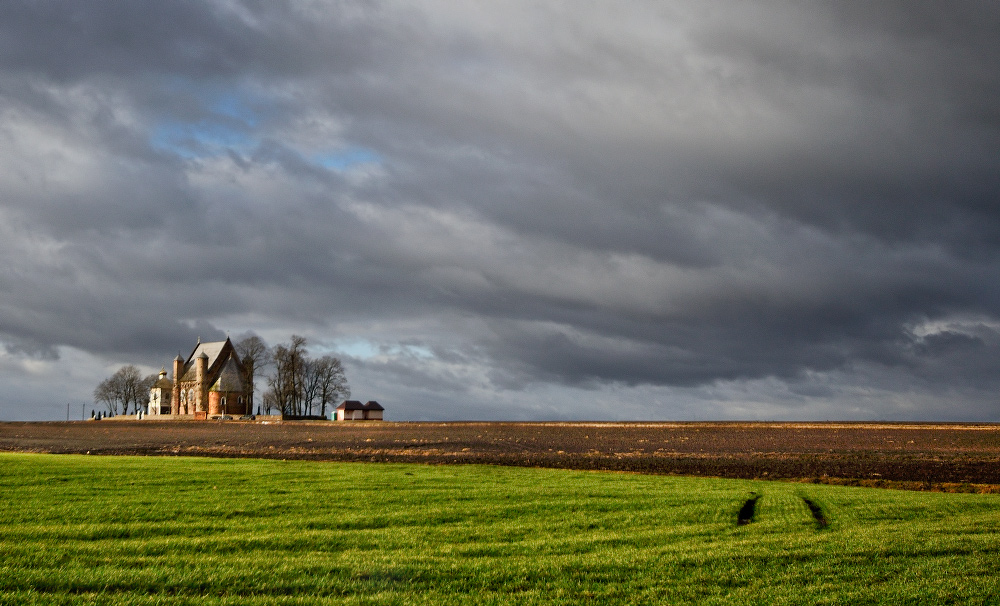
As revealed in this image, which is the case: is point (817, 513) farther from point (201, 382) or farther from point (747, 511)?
point (201, 382)

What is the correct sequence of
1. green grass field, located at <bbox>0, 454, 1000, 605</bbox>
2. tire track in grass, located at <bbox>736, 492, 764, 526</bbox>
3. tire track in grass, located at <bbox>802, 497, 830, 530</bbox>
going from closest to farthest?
green grass field, located at <bbox>0, 454, 1000, 605</bbox>
tire track in grass, located at <bbox>802, 497, 830, 530</bbox>
tire track in grass, located at <bbox>736, 492, 764, 526</bbox>

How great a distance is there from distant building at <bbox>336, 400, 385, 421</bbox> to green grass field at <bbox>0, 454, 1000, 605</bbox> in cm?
11154

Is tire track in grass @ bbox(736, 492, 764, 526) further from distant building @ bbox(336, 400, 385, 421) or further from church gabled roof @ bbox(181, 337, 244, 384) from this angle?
church gabled roof @ bbox(181, 337, 244, 384)

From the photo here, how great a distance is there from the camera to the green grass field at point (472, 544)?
1086cm

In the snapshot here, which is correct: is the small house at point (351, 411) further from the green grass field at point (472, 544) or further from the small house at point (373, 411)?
the green grass field at point (472, 544)

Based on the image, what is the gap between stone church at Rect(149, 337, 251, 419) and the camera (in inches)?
5664

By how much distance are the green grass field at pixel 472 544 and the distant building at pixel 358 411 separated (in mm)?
111535

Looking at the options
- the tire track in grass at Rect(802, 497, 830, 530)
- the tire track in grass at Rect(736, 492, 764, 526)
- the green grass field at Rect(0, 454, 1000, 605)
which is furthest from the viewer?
the tire track in grass at Rect(736, 492, 764, 526)

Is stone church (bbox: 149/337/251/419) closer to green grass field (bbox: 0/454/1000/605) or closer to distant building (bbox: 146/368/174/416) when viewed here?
distant building (bbox: 146/368/174/416)

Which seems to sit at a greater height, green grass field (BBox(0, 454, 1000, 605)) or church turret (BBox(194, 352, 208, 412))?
church turret (BBox(194, 352, 208, 412))

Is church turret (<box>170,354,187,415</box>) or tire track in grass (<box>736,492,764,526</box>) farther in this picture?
church turret (<box>170,354,187,415</box>)

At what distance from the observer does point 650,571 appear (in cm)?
1231

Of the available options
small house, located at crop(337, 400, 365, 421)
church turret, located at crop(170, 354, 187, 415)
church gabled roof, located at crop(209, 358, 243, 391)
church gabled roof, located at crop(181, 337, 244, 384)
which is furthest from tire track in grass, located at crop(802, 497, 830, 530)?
church turret, located at crop(170, 354, 187, 415)

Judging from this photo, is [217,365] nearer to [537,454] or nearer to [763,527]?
[537,454]
